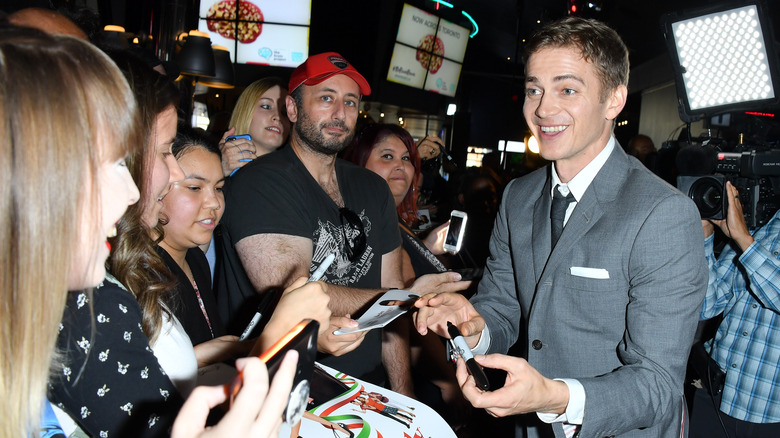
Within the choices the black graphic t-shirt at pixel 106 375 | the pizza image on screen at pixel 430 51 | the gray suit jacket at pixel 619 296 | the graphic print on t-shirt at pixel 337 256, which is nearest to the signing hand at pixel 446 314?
the gray suit jacket at pixel 619 296

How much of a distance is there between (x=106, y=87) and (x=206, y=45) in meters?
4.28

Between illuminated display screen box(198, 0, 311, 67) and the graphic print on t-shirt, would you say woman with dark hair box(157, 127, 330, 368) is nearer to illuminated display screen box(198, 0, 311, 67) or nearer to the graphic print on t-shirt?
the graphic print on t-shirt

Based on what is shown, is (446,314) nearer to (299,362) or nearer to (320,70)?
(299,362)

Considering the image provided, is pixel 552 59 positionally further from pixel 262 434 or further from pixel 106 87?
pixel 262 434

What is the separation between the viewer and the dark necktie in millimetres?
1854

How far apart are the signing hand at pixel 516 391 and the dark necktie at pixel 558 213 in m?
0.60

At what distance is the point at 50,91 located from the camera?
834mm

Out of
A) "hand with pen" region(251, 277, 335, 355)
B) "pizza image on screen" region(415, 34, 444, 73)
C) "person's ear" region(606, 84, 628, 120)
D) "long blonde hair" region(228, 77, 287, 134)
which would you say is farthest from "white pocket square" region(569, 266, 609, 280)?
"pizza image on screen" region(415, 34, 444, 73)

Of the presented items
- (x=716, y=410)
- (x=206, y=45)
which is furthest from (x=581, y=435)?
(x=206, y=45)

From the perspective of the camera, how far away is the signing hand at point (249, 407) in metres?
0.81

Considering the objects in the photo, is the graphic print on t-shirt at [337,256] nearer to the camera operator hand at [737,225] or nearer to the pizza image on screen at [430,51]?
the camera operator hand at [737,225]

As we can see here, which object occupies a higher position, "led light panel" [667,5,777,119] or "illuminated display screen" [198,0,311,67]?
"illuminated display screen" [198,0,311,67]

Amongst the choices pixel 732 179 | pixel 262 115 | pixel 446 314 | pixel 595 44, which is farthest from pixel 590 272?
pixel 262 115

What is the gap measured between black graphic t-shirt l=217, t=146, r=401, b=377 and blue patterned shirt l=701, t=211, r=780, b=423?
1783mm
